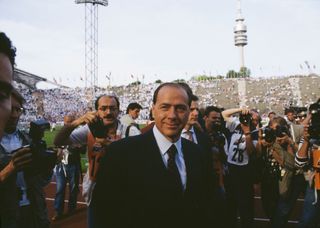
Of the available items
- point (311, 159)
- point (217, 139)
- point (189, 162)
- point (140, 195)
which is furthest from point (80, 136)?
point (311, 159)

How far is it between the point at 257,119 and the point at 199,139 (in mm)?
3821

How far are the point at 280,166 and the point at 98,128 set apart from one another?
3.96m

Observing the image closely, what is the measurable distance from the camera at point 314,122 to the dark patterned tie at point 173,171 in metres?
2.44

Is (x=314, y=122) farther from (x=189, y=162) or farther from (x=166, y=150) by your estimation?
(x=166, y=150)

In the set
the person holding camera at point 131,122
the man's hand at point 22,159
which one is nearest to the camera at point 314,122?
the person holding camera at point 131,122

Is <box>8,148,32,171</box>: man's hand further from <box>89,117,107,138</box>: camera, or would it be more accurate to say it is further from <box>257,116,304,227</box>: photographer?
<box>257,116,304,227</box>: photographer

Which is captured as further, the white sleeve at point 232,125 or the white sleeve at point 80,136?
the white sleeve at point 232,125

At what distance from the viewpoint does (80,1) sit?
1689 inches

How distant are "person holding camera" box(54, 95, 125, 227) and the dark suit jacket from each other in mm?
1125

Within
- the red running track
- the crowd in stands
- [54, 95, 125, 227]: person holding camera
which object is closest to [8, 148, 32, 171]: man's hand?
[54, 95, 125, 227]: person holding camera

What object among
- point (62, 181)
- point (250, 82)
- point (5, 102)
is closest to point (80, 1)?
point (250, 82)

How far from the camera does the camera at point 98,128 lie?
13.1 feet

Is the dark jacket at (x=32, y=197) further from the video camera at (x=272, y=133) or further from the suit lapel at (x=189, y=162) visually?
the video camera at (x=272, y=133)

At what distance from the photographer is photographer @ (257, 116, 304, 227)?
20.6 feet
